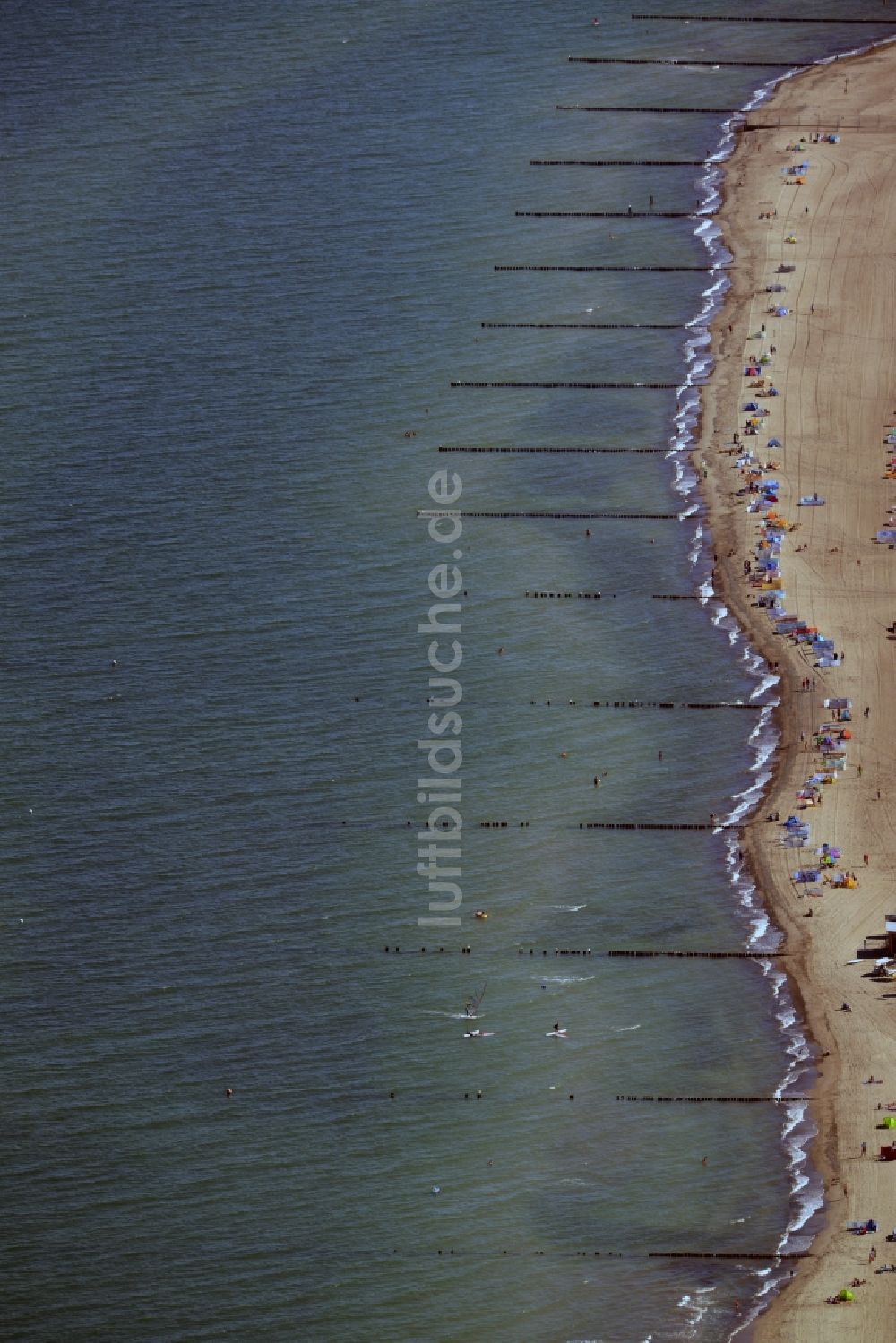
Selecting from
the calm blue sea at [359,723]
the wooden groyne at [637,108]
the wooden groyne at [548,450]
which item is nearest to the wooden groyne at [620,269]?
the calm blue sea at [359,723]

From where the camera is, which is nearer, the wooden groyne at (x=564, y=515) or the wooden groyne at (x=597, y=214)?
the wooden groyne at (x=564, y=515)

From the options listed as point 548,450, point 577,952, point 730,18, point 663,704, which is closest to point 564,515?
point 548,450

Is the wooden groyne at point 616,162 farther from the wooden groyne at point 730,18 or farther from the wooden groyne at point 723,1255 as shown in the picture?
the wooden groyne at point 723,1255

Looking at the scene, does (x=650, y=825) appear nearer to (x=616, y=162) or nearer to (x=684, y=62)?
(x=616, y=162)

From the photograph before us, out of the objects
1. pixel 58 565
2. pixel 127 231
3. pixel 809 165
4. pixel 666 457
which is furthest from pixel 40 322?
pixel 809 165

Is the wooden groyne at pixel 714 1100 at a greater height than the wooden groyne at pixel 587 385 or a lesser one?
lesser

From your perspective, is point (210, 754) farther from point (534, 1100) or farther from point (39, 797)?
point (534, 1100)
